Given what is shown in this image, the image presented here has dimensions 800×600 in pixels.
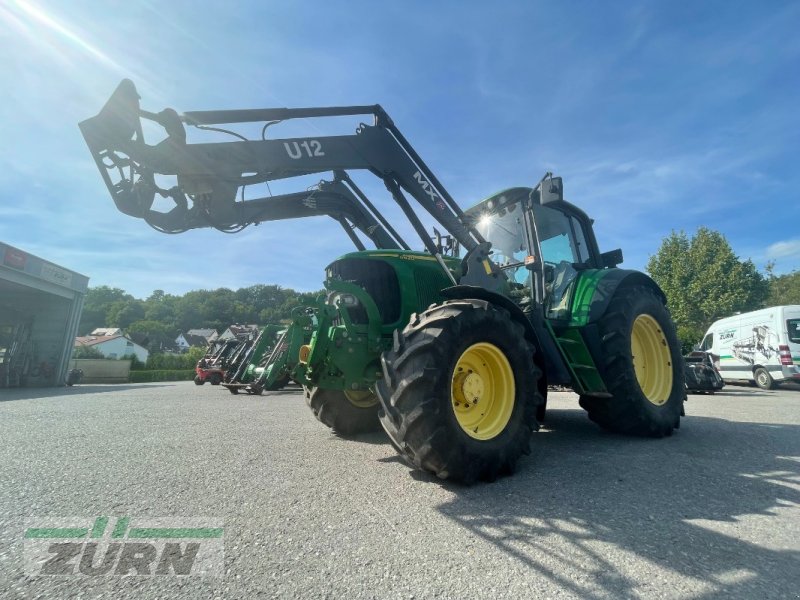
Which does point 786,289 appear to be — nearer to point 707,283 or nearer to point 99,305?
point 707,283

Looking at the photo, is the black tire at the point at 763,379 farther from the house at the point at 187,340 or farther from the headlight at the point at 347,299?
the house at the point at 187,340

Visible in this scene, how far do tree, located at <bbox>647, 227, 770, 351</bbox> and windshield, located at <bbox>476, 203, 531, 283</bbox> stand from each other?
2744cm

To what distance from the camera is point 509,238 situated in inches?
215

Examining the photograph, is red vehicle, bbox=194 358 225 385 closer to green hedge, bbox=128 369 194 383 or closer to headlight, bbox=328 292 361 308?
green hedge, bbox=128 369 194 383

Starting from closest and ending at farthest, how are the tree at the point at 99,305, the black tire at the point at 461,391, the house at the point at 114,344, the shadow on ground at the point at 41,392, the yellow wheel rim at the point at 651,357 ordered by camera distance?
the black tire at the point at 461,391
the yellow wheel rim at the point at 651,357
the shadow on ground at the point at 41,392
the house at the point at 114,344
the tree at the point at 99,305

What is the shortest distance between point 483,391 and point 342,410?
199 cm

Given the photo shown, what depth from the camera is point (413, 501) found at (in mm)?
2811

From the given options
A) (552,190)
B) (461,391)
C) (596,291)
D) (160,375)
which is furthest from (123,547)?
(160,375)

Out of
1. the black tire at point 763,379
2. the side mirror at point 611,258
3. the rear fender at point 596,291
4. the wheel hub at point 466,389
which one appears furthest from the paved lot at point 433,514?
the black tire at point 763,379

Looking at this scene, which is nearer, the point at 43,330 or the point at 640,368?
the point at 640,368

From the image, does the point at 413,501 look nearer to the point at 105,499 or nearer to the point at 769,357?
the point at 105,499

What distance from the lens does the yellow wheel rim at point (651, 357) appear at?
17.3 ft

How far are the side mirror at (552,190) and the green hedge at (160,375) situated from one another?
33130 mm

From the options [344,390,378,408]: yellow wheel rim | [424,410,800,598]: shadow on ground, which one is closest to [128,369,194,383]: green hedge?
[344,390,378,408]: yellow wheel rim
